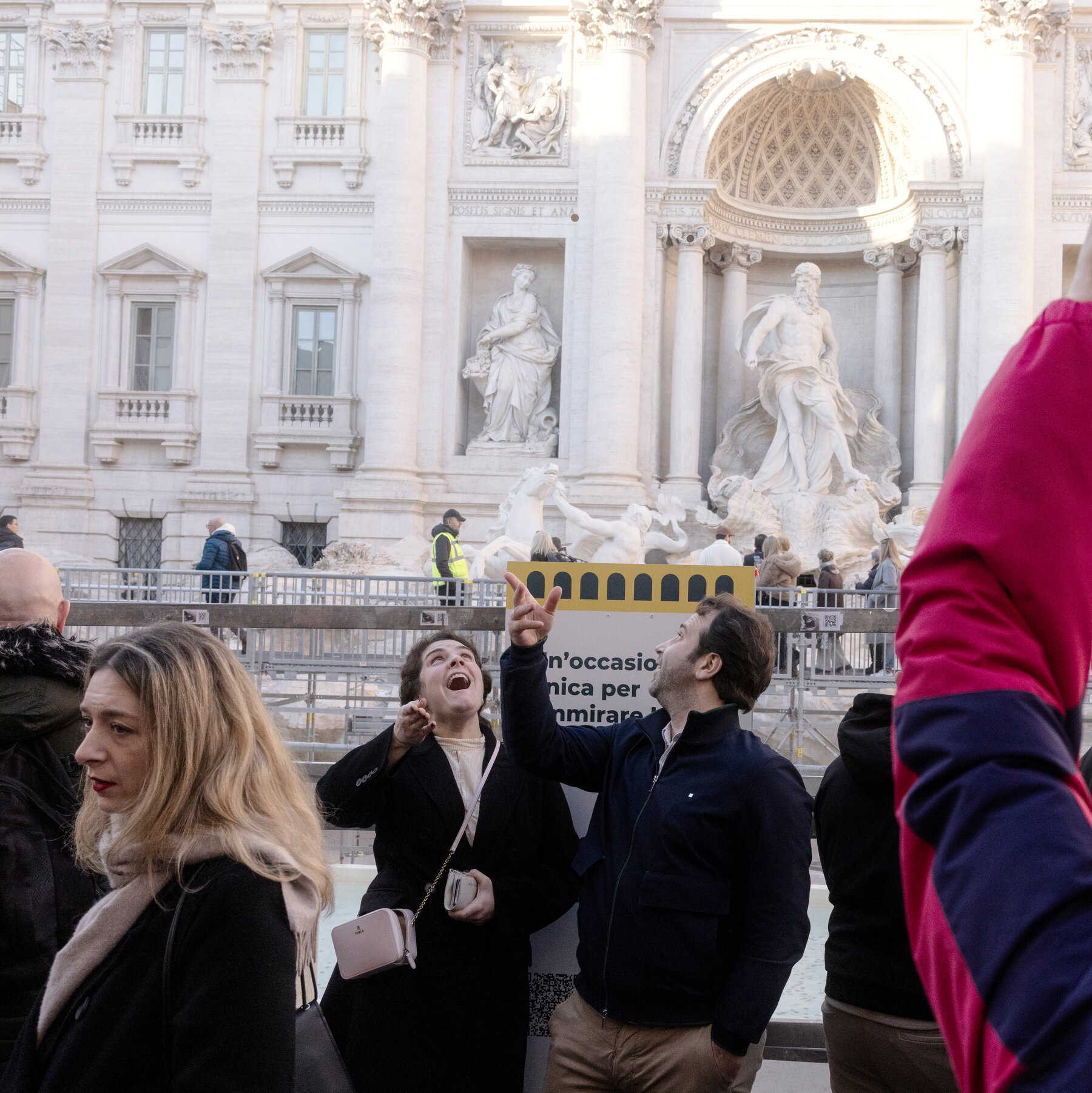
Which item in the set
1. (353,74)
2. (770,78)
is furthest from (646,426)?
(353,74)

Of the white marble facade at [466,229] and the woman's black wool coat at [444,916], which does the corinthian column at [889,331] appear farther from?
the woman's black wool coat at [444,916]

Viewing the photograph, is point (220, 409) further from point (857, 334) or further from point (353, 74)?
point (857, 334)

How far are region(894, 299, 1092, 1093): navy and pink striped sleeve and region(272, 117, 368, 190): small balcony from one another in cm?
2197

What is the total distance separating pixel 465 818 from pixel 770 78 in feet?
64.4

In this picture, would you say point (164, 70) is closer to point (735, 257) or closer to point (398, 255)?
point (398, 255)

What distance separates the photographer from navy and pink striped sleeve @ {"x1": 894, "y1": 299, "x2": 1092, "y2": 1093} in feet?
2.44

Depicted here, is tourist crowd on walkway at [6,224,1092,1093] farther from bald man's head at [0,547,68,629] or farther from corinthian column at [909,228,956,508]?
corinthian column at [909,228,956,508]

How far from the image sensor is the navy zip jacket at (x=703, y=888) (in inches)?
124

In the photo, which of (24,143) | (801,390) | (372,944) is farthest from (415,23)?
(372,944)

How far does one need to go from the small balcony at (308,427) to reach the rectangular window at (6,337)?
5026mm

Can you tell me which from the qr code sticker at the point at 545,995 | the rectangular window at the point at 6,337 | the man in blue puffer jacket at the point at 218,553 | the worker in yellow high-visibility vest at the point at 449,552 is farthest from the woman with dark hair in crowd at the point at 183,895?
the rectangular window at the point at 6,337

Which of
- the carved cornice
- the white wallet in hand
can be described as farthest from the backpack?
the white wallet in hand

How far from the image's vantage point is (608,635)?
14.7 feet

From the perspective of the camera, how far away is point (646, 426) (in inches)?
821
